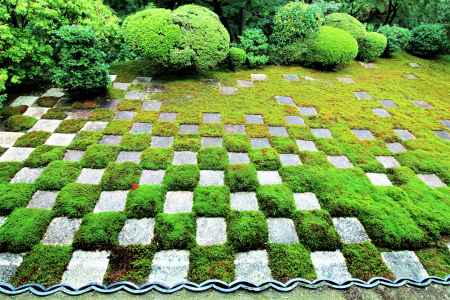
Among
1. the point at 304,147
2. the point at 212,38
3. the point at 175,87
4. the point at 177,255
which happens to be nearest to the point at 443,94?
the point at 304,147

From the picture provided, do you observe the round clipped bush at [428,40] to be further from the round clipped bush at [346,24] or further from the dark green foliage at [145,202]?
the dark green foliage at [145,202]

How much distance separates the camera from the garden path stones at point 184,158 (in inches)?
187

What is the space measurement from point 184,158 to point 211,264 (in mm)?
1895

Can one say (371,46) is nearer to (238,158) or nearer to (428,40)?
(428,40)

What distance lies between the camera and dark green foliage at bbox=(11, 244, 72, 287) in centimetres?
302

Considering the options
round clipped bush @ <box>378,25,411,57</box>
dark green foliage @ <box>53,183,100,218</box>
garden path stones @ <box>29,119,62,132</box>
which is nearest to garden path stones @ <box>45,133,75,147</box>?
garden path stones @ <box>29,119,62,132</box>

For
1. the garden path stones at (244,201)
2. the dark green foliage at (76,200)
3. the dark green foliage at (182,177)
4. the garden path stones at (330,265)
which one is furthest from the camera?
the dark green foliage at (182,177)

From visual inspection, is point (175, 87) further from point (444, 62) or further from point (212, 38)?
point (444, 62)

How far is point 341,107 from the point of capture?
668 centimetres

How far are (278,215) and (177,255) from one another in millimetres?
1228

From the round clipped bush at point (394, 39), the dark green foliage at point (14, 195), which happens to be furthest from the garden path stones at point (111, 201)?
the round clipped bush at point (394, 39)

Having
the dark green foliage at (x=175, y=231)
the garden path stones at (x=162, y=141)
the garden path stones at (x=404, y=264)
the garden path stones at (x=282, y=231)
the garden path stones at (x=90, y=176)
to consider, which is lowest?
the garden path stones at (x=404, y=264)

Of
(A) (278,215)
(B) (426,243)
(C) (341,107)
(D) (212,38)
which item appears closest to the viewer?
(B) (426,243)

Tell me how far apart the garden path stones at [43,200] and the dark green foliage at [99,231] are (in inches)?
21.3
